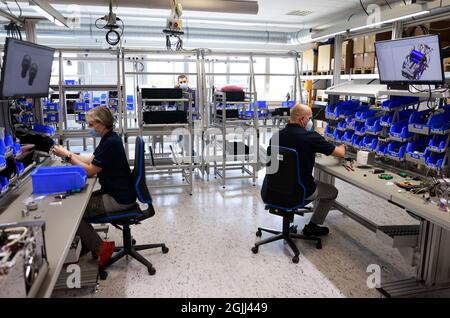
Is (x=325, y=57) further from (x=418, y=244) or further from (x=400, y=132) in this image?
(x=418, y=244)

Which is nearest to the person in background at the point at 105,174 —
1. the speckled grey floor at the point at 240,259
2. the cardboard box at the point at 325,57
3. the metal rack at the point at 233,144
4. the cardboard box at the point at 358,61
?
the speckled grey floor at the point at 240,259

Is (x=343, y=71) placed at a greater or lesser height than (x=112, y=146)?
greater

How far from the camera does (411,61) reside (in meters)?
2.60

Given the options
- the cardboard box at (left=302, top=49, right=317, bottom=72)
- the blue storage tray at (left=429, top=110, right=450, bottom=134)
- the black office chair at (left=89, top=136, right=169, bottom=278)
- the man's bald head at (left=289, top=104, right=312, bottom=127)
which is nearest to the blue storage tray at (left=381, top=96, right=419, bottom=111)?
the blue storage tray at (left=429, top=110, right=450, bottom=134)

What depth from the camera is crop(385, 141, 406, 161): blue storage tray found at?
9.19ft

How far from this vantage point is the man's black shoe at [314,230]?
3373mm

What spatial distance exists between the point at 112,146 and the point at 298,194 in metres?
1.45

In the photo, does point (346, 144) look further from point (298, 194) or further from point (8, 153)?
point (8, 153)

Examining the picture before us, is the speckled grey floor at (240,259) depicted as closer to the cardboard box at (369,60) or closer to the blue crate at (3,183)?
the blue crate at (3,183)

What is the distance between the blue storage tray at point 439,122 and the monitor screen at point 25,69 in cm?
285

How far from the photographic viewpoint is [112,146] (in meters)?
2.52

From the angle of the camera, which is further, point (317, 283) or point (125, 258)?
point (125, 258)

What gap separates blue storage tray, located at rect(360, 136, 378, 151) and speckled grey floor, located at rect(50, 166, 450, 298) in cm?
86

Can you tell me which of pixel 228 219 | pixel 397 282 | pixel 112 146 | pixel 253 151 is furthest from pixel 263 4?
pixel 397 282
